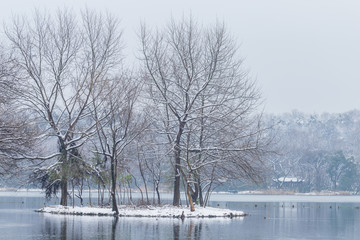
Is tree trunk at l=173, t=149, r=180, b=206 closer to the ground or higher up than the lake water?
higher up

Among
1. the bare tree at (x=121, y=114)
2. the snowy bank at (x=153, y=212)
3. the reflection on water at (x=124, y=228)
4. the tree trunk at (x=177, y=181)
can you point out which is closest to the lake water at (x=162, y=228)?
the reflection on water at (x=124, y=228)

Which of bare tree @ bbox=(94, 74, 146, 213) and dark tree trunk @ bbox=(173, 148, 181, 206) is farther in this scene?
dark tree trunk @ bbox=(173, 148, 181, 206)

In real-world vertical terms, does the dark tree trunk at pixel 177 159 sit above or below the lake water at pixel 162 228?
above

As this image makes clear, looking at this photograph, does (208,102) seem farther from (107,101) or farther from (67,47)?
(67,47)

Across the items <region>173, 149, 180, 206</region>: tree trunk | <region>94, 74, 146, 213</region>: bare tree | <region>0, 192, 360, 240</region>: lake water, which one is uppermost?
<region>94, 74, 146, 213</region>: bare tree

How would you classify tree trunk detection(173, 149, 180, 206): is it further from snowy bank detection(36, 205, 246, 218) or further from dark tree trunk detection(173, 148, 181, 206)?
snowy bank detection(36, 205, 246, 218)

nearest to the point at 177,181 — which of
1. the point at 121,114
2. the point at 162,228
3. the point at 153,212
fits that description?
the point at 153,212

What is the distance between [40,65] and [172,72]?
10099 millimetres

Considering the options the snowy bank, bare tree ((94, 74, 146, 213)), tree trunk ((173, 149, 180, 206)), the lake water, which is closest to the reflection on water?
the lake water

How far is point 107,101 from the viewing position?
48469 millimetres

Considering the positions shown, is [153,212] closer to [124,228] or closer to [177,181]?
[177,181]

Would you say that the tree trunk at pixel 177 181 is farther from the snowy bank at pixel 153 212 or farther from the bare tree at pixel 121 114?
the bare tree at pixel 121 114

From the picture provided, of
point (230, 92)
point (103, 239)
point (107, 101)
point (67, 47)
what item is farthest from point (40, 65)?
point (103, 239)

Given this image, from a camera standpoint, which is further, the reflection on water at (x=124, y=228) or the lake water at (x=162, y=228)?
the lake water at (x=162, y=228)
